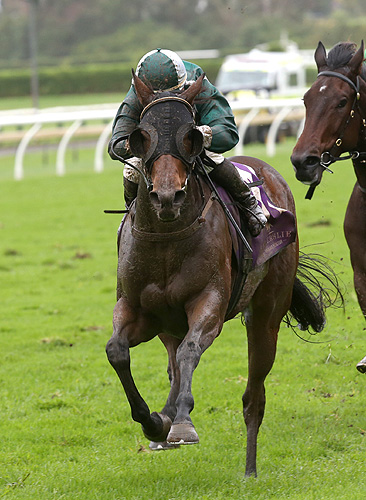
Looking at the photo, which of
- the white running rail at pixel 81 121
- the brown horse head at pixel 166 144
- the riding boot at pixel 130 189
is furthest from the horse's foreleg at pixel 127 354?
the white running rail at pixel 81 121

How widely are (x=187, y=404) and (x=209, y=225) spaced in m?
0.82

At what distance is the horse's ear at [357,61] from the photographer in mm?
4984

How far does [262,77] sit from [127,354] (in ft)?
70.0

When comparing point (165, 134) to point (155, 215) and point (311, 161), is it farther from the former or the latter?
point (311, 161)

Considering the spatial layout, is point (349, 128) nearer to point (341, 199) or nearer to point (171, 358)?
point (171, 358)

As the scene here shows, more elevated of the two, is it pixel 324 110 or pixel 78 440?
pixel 324 110

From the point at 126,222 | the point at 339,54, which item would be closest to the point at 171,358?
the point at 126,222

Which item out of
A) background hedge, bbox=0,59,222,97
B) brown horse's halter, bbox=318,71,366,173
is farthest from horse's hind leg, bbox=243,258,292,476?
background hedge, bbox=0,59,222,97

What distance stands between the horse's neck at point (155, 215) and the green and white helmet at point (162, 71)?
43 centimetres

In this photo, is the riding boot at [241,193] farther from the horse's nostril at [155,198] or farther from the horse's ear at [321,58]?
the horse's ear at [321,58]

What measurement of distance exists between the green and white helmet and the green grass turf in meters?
1.70

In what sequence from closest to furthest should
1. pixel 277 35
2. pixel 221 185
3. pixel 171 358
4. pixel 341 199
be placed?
pixel 221 185 → pixel 171 358 → pixel 341 199 → pixel 277 35

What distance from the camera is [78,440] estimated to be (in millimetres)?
4902

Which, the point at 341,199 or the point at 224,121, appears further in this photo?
A: the point at 341,199
